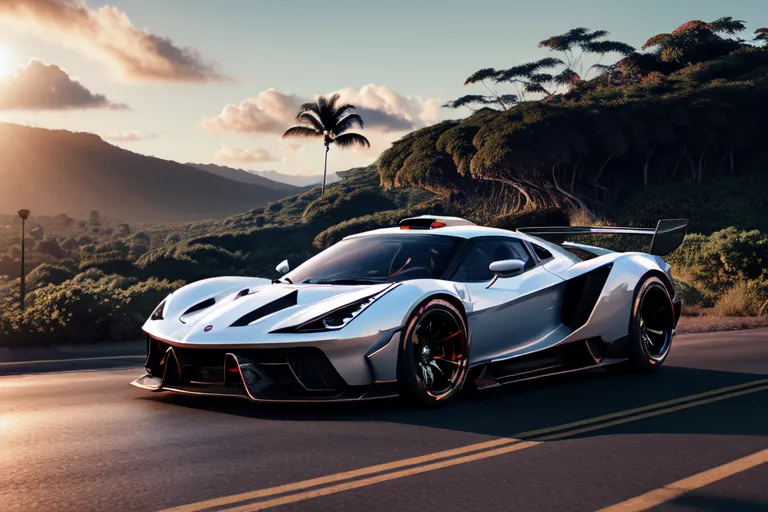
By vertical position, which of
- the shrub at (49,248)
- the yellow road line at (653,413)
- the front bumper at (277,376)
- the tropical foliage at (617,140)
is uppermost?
the tropical foliage at (617,140)

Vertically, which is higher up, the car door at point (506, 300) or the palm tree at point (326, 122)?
the palm tree at point (326, 122)

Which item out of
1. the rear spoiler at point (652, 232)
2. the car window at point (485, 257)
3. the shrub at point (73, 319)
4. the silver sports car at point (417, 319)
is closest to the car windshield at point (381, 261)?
the silver sports car at point (417, 319)

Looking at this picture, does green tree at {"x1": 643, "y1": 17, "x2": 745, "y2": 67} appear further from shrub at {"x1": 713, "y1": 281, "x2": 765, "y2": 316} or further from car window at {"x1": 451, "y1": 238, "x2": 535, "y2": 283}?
car window at {"x1": 451, "y1": 238, "x2": 535, "y2": 283}

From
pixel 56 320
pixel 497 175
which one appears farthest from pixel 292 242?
pixel 56 320

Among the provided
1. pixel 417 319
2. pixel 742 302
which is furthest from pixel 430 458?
pixel 742 302

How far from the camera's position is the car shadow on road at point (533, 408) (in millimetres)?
6707

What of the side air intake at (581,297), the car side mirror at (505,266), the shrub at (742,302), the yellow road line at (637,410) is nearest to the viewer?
the yellow road line at (637,410)

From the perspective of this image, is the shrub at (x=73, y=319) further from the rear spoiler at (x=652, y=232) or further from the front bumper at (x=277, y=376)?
the front bumper at (x=277, y=376)

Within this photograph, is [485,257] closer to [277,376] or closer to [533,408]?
[533,408]

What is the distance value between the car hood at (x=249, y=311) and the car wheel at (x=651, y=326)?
3166 mm

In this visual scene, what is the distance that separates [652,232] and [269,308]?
15.2ft

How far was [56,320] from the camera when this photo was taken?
1633 centimetres

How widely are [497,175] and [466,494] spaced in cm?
4491

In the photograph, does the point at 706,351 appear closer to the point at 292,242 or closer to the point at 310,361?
the point at 310,361
